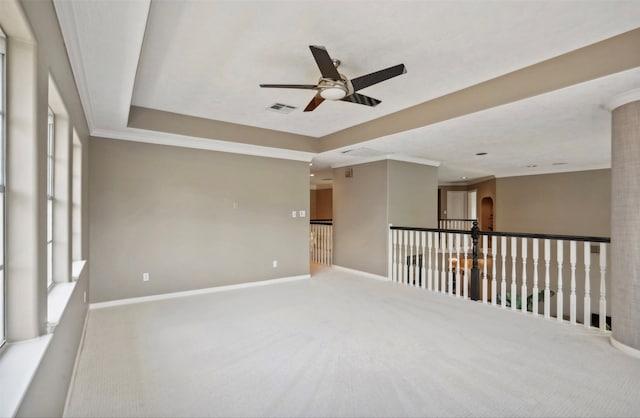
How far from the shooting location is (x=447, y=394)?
7.52 ft

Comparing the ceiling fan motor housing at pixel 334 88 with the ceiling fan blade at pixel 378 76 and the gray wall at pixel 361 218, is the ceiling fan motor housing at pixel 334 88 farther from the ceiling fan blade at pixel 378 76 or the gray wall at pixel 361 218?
the gray wall at pixel 361 218

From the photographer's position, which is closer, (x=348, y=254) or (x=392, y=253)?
(x=392, y=253)

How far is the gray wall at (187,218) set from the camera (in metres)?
4.44

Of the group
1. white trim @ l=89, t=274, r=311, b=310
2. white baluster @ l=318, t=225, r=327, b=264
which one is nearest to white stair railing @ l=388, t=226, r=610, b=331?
white trim @ l=89, t=274, r=311, b=310

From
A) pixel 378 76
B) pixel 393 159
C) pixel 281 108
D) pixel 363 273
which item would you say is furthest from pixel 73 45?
pixel 363 273

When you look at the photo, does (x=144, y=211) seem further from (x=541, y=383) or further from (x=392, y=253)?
(x=541, y=383)

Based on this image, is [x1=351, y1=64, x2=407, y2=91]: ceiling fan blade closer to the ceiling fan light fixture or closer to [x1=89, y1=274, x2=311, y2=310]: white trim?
the ceiling fan light fixture

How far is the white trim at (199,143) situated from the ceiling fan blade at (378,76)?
9.37ft

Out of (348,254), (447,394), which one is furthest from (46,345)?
(348,254)

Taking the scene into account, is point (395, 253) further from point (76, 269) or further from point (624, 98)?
point (76, 269)

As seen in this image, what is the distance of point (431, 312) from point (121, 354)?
343 cm

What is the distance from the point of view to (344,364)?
271 centimetres

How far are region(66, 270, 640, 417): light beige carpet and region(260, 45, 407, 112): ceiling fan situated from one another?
238cm

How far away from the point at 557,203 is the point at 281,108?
26.0 ft
